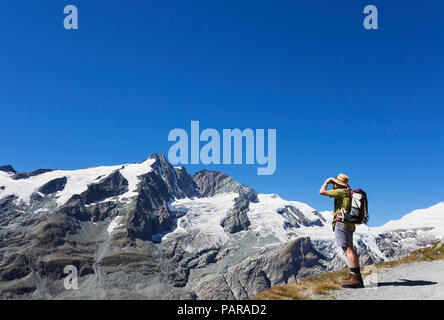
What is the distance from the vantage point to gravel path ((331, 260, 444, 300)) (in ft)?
30.2

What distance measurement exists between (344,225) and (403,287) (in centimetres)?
265

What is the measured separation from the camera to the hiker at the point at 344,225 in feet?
35.1

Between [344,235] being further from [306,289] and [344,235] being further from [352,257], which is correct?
[306,289]

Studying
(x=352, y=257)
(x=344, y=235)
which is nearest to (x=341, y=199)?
(x=344, y=235)

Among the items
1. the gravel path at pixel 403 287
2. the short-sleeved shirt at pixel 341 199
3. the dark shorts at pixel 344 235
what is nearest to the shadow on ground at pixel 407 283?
the gravel path at pixel 403 287

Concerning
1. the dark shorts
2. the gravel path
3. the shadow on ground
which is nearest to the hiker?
the dark shorts
